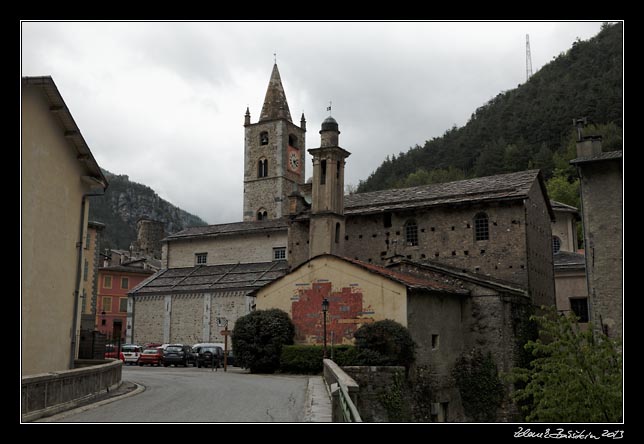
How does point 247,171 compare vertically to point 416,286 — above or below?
above

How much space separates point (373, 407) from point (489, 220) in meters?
15.1

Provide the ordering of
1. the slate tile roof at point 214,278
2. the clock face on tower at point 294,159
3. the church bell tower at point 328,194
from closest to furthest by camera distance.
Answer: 1. the church bell tower at point 328,194
2. the slate tile roof at point 214,278
3. the clock face on tower at point 294,159

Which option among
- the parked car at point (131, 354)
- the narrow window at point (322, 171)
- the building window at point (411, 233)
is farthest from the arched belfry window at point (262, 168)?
the building window at point (411, 233)

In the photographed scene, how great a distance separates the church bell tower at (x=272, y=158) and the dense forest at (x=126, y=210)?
58.6m

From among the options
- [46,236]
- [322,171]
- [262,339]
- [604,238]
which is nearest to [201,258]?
[322,171]

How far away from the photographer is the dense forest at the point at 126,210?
13788cm

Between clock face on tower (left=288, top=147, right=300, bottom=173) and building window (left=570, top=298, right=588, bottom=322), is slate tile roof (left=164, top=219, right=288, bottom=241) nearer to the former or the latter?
building window (left=570, top=298, right=588, bottom=322)

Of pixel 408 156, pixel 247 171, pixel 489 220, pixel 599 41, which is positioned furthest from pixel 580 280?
pixel 599 41

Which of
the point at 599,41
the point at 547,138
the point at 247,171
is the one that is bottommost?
the point at 247,171

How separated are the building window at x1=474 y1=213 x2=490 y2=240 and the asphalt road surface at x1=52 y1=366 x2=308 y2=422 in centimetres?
1547

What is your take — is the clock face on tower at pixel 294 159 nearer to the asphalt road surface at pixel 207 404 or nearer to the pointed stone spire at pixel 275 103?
the pointed stone spire at pixel 275 103

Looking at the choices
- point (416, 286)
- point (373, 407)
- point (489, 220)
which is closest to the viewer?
point (373, 407)
